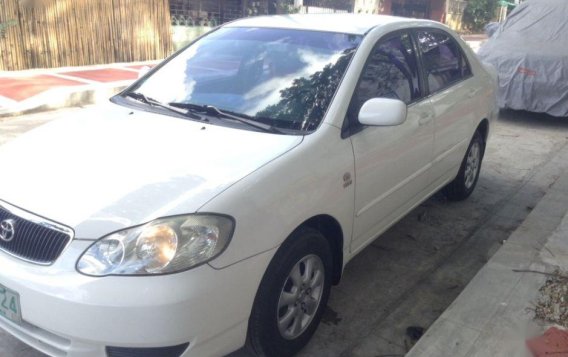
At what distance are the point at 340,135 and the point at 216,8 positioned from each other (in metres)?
13.9

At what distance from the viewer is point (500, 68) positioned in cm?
861

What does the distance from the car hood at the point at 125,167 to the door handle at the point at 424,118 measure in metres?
1.29

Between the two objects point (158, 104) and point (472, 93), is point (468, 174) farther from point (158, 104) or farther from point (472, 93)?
point (158, 104)

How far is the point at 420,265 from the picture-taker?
3986 millimetres

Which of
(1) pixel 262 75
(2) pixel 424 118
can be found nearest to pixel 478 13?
(2) pixel 424 118

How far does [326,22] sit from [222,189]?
1839mm

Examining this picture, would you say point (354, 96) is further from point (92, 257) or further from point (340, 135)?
point (92, 257)

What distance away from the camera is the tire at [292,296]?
97.6 inches

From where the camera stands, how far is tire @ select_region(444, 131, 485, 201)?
495 centimetres

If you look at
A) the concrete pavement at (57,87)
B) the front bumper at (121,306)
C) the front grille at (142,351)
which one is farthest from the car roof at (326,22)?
the concrete pavement at (57,87)

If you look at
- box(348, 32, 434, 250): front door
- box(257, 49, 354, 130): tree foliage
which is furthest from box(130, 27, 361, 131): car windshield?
box(348, 32, 434, 250): front door

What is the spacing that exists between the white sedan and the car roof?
0.02 metres

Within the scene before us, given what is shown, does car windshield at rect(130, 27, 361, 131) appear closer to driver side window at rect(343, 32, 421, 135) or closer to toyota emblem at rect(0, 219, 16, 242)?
driver side window at rect(343, 32, 421, 135)

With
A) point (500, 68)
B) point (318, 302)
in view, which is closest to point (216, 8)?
point (500, 68)
